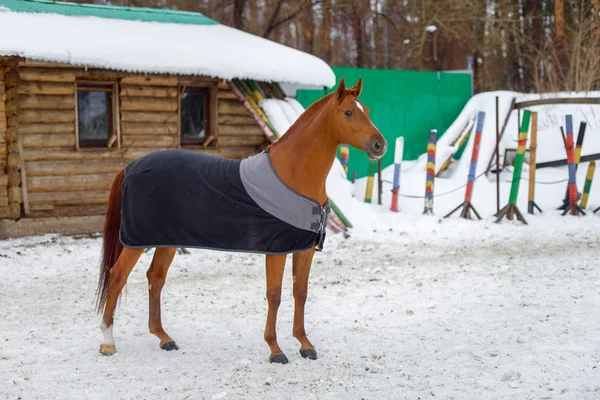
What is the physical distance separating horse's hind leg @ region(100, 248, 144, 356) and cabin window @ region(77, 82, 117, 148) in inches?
233

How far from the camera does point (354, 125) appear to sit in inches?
177

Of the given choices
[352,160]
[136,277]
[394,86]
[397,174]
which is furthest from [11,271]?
[394,86]

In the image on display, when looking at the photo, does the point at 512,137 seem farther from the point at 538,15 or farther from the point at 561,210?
the point at 538,15

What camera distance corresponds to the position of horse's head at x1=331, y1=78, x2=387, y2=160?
14.5 feet

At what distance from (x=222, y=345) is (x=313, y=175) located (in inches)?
61.5

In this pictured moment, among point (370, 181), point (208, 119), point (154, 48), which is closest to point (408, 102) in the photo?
point (370, 181)

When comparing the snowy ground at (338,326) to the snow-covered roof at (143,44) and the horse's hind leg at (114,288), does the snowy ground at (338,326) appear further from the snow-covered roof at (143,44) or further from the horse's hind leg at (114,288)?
the snow-covered roof at (143,44)

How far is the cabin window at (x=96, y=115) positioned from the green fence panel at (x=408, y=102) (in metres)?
5.23

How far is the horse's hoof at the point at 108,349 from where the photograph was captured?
15.7 ft

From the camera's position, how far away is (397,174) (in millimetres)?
11289

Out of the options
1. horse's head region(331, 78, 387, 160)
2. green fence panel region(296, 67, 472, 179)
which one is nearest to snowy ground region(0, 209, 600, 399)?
horse's head region(331, 78, 387, 160)

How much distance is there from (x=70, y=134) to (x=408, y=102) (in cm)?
813

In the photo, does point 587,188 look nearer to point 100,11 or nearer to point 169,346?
point 169,346

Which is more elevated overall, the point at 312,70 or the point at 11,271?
the point at 312,70
